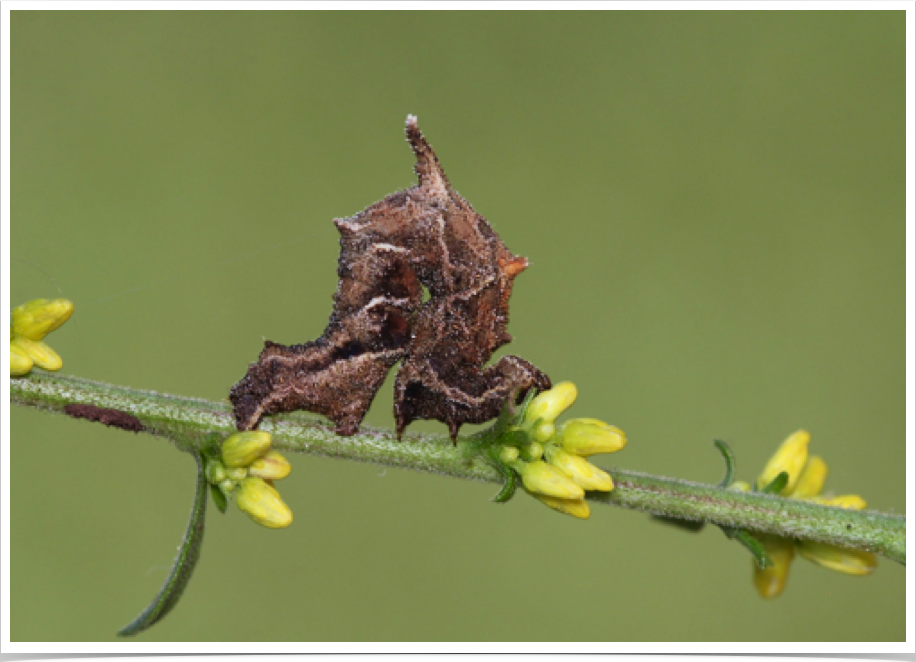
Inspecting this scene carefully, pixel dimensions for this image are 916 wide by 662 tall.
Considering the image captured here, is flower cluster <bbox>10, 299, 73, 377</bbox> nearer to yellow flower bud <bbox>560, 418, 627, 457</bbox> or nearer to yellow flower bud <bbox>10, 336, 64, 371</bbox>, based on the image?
yellow flower bud <bbox>10, 336, 64, 371</bbox>

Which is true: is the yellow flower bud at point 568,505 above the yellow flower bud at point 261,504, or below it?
above

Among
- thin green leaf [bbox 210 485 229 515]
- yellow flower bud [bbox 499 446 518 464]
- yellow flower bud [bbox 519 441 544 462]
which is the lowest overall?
thin green leaf [bbox 210 485 229 515]

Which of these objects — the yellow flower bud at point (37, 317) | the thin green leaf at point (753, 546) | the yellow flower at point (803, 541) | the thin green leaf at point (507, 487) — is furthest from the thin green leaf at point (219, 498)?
the yellow flower at point (803, 541)

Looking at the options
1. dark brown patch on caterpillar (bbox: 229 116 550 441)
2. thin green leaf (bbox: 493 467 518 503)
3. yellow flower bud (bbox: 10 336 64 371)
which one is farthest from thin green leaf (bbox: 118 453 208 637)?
thin green leaf (bbox: 493 467 518 503)

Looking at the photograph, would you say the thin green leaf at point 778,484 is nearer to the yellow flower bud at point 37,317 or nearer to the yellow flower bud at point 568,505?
the yellow flower bud at point 568,505

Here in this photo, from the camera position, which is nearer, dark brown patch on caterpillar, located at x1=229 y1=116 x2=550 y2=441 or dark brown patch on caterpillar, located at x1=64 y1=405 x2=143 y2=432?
dark brown patch on caterpillar, located at x1=64 y1=405 x2=143 y2=432

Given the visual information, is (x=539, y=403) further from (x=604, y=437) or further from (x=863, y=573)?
(x=863, y=573)

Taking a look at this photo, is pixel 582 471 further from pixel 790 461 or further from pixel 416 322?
pixel 790 461
